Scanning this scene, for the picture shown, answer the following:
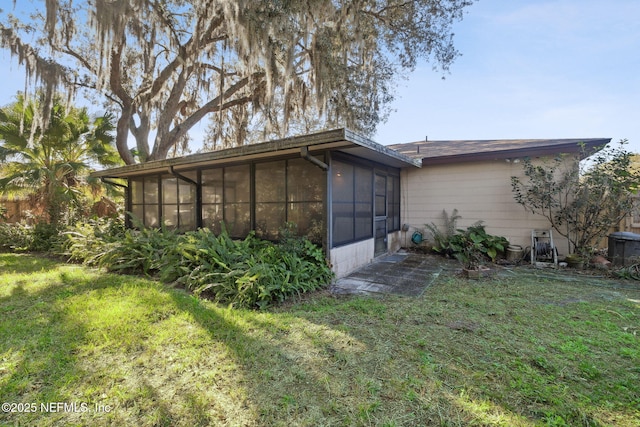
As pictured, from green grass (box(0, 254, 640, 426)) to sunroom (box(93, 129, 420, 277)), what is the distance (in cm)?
171

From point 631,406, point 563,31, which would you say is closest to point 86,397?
point 631,406

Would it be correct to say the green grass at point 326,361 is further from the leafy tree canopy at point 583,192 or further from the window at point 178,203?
the window at point 178,203

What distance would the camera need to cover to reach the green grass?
5.20 feet

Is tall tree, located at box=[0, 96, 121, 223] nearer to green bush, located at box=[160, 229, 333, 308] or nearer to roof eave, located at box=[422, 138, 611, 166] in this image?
green bush, located at box=[160, 229, 333, 308]

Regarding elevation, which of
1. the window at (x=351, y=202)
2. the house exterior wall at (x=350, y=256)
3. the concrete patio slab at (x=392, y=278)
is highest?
the window at (x=351, y=202)

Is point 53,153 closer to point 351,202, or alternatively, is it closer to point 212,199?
point 212,199

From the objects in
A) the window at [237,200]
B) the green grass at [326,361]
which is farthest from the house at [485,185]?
the window at [237,200]

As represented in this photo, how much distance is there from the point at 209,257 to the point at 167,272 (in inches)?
29.5

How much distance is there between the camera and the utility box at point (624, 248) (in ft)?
15.6

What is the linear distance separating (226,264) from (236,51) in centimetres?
527

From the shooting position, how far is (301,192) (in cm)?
484

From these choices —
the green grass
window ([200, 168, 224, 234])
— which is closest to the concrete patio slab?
the green grass

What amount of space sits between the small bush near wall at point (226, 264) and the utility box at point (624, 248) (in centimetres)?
532

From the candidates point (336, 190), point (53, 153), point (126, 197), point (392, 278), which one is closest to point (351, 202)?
point (336, 190)
